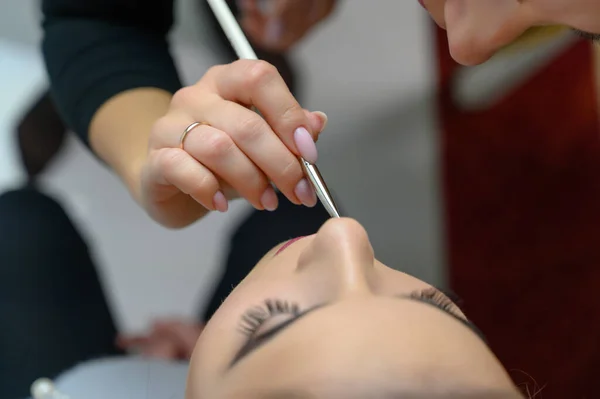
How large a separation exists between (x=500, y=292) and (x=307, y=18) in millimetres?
515

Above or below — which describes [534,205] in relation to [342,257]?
below

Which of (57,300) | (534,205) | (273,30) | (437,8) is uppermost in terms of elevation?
(437,8)

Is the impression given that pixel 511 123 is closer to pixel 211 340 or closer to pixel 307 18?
pixel 307 18

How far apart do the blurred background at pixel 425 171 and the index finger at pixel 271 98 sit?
20cm

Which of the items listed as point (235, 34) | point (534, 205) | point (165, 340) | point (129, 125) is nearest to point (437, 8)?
point (235, 34)

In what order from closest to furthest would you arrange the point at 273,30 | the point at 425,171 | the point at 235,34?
the point at 235,34 < the point at 273,30 < the point at 425,171

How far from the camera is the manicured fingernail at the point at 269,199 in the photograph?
1.35 ft

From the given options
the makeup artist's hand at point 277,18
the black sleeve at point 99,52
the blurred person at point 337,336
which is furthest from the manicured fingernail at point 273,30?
the blurred person at point 337,336

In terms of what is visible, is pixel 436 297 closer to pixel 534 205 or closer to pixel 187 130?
pixel 187 130

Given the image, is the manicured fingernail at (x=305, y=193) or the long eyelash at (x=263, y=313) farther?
the manicured fingernail at (x=305, y=193)

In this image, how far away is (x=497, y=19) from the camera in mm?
376

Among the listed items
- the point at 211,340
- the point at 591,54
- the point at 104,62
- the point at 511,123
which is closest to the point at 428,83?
the point at 511,123

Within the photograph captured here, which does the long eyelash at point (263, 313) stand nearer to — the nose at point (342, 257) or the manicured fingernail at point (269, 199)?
the nose at point (342, 257)

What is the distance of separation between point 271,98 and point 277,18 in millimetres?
349
